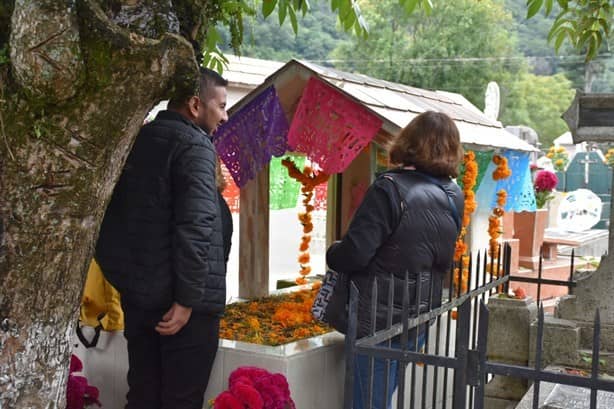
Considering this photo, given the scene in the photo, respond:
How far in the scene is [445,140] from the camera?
3281mm

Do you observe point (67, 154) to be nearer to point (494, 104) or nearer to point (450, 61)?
point (494, 104)

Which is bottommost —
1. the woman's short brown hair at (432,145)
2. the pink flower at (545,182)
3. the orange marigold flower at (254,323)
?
the orange marigold flower at (254,323)

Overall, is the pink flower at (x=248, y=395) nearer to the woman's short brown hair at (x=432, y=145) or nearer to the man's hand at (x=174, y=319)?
the man's hand at (x=174, y=319)

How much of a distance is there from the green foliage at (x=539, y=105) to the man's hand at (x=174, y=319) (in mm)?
41034

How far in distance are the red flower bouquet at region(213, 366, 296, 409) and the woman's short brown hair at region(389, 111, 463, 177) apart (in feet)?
3.78

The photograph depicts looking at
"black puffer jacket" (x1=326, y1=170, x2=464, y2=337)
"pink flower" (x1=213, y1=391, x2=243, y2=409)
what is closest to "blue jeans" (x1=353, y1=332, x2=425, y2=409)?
"black puffer jacket" (x1=326, y1=170, x2=464, y2=337)

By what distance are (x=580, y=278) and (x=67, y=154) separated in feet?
9.79

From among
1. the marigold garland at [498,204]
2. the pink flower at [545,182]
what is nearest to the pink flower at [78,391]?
the marigold garland at [498,204]

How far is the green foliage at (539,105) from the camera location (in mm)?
43031

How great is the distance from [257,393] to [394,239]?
0.88 m

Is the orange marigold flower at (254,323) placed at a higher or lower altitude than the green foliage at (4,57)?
lower

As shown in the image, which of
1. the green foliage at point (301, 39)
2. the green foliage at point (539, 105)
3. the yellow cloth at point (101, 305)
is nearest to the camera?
the yellow cloth at point (101, 305)

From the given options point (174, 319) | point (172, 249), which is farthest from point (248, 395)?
point (172, 249)

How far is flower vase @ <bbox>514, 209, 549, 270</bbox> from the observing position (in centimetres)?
1095
